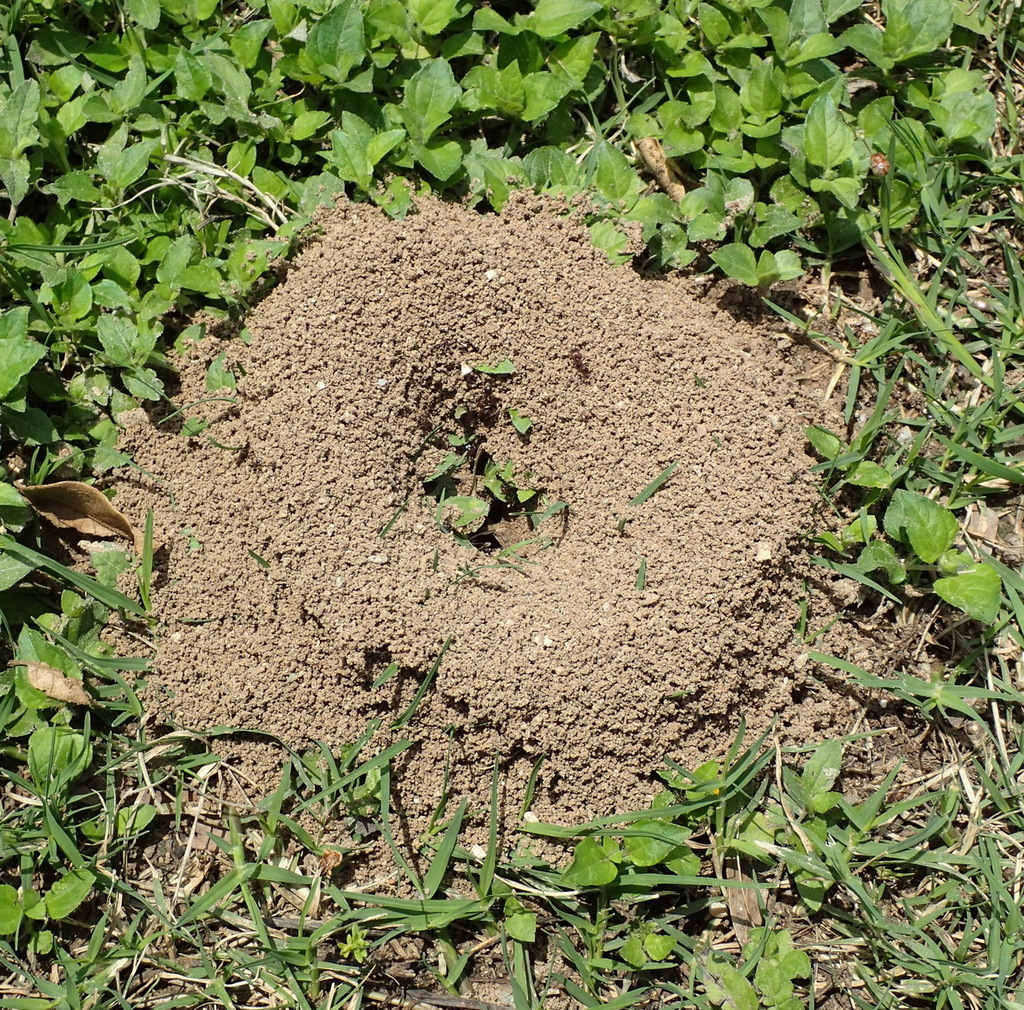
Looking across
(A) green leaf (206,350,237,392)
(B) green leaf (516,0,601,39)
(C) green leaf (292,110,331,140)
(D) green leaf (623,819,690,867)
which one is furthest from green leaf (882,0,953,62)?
(D) green leaf (623,819,690,867)

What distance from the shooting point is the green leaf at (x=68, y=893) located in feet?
6.66

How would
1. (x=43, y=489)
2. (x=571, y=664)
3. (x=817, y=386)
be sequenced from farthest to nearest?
1. (x=817, y=386)
2. (x=43, y=489)
3. (x=571, y=664)

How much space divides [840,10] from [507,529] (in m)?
1.58

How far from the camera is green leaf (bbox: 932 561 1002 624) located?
2156mm

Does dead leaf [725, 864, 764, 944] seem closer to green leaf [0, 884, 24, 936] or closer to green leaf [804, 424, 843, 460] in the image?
green leaf [804, 424, 843, 460]

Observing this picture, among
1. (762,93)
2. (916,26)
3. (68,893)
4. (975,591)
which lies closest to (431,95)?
(762,93)

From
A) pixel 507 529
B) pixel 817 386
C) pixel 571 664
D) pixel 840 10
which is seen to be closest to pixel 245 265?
pixel 507 529

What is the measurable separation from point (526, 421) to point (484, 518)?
26 centimetres

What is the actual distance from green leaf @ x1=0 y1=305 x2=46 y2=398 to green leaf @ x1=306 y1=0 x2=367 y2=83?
0.91 meters

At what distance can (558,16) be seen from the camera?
236 cm

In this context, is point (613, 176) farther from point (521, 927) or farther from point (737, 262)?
point (521, 927)

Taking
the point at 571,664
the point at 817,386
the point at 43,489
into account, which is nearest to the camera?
the point at 571,664

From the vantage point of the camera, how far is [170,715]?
2131 millimetres

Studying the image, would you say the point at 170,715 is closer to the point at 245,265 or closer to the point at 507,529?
the point at 507,529
